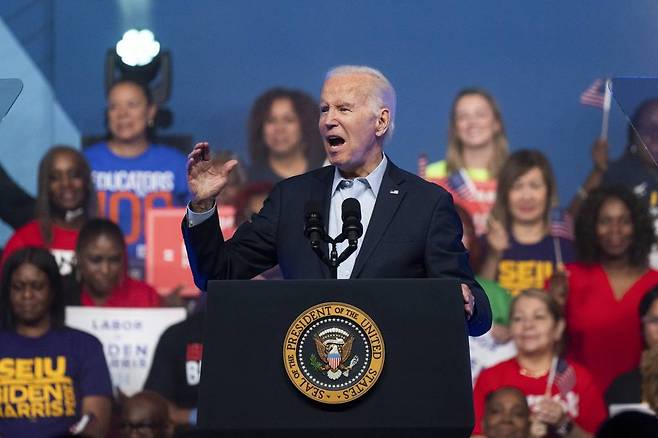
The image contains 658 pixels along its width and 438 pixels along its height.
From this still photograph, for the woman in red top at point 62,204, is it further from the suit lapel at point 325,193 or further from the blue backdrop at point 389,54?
the suit lapel at point 325,193

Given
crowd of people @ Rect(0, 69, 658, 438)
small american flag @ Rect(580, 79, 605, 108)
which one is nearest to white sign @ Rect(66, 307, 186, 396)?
crowd of people @ Rect(0, 69, 658, 438)

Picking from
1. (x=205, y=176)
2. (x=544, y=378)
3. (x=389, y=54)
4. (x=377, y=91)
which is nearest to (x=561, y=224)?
(x=544, y=378)

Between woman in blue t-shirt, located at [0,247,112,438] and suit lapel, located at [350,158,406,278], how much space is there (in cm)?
336

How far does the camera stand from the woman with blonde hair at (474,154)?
6340 millimetres

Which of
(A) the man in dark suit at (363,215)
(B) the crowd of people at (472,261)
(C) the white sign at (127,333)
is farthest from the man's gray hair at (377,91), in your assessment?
(C) the white sign at (127,333)

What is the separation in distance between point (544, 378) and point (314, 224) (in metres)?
3.76

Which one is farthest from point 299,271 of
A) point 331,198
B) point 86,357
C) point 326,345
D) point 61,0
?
point 61,0

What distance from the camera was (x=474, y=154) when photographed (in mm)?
6348

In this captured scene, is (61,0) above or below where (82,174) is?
above

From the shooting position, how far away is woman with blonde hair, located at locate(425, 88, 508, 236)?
20.8ft

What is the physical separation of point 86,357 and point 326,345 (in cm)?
382

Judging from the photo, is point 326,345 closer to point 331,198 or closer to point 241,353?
point 241,353

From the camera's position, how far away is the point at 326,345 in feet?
8.35

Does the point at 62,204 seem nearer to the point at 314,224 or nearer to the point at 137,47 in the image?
the point at 137,47
